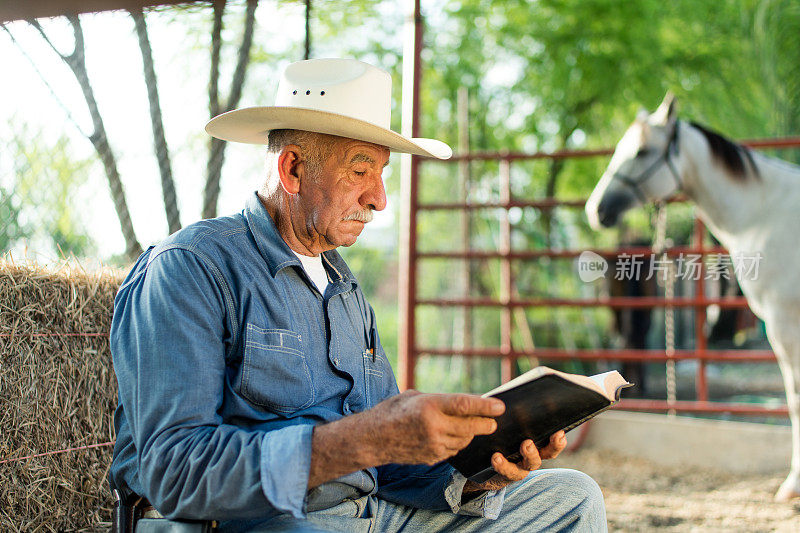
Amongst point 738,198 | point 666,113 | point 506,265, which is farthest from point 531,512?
point 506,265

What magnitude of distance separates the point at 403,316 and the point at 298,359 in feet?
11.0

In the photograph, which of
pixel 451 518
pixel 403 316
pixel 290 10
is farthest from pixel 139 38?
pixel 403 316

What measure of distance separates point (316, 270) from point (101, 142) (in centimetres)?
152

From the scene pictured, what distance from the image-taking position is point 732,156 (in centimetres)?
370

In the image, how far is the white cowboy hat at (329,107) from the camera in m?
1.41

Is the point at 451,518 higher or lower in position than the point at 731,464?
higher

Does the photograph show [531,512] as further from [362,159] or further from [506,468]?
[362,159]

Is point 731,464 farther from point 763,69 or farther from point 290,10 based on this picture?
point 763,69

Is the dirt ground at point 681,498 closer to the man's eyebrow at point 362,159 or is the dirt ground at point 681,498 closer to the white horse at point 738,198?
the white horse at point 738,198

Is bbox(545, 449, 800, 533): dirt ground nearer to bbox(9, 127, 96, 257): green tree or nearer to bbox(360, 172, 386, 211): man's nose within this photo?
bbox(360, 172, 386, 211): man's nose

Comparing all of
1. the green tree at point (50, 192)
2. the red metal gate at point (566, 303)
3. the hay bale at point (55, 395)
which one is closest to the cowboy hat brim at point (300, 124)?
the hay bale at point (55, 395)

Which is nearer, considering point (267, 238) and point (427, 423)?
point (427, 423)

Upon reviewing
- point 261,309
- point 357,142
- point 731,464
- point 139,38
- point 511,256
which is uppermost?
point 139,38

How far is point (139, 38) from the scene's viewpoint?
2.70m
